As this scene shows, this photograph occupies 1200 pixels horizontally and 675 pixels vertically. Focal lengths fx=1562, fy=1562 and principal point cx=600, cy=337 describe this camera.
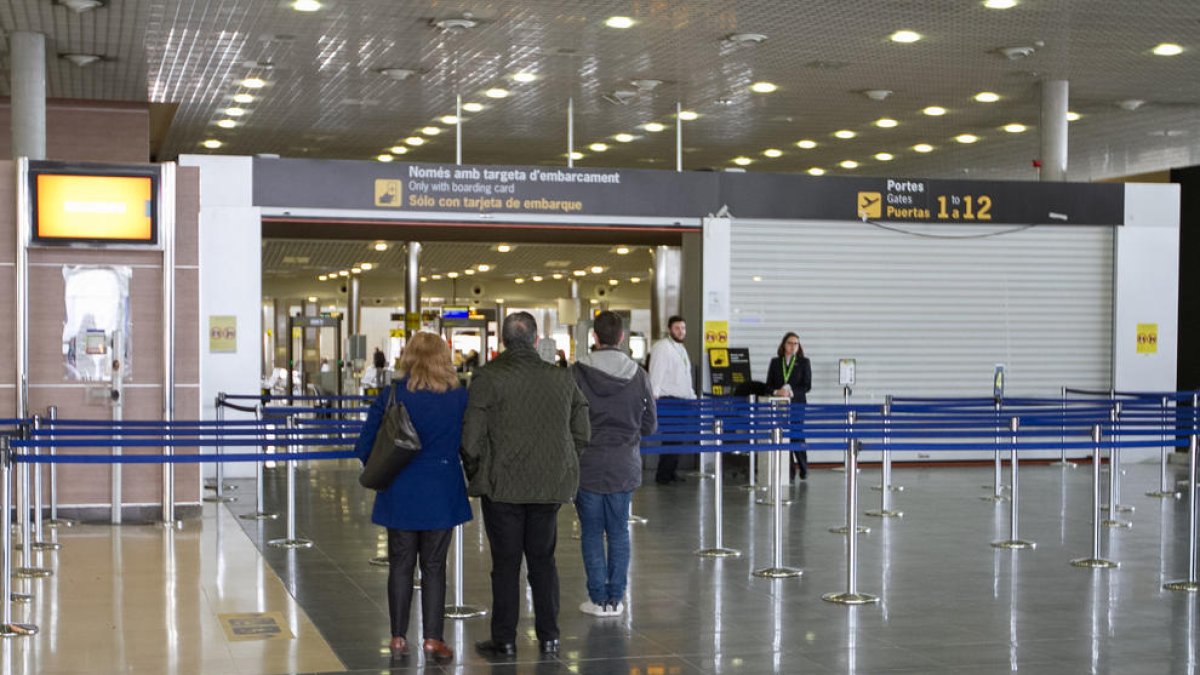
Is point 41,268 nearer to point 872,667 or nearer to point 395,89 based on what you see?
point 395,89

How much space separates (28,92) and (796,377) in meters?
7.75

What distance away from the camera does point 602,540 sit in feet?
25.4

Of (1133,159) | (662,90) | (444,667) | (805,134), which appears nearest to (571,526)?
(444,667)

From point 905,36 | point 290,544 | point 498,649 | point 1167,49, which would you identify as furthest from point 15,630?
point 1167,49

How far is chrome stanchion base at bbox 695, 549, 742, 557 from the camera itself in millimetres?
9922

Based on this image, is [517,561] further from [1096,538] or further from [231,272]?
[231,272]

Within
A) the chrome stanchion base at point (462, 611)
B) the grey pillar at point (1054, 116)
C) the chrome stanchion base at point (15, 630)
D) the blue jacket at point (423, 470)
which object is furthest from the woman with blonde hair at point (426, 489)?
the grey pillar at point (1054, 116)

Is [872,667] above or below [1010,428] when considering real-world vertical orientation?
below

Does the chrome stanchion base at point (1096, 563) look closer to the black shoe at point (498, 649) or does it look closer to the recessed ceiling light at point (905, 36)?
the black shoe at point (498, 649)

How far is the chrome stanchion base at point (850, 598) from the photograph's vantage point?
26.8 ft

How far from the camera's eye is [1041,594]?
851 cm

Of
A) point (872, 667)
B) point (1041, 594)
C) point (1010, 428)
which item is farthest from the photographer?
point (1010, 428)

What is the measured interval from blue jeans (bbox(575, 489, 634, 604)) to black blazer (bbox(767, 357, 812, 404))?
7.89 meters

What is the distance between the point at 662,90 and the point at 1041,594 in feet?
32.9
